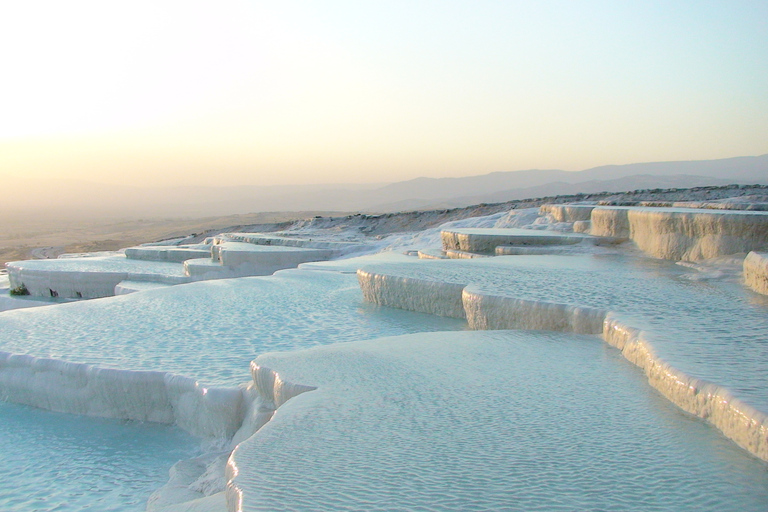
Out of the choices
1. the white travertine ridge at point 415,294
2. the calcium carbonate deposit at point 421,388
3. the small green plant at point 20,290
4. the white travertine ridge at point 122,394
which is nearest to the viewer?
the calcium carbonate deposit at point 421,388

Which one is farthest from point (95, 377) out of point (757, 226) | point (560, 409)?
point (757, 226)

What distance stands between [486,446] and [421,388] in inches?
25.7

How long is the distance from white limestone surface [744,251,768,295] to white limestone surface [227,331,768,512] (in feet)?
5.35

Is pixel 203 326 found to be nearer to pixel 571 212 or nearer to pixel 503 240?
pixel 503 240

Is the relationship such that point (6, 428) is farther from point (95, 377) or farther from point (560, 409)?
point (560, 409)

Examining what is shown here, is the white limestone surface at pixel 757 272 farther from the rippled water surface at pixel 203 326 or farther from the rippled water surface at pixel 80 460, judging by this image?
the rippled water surface at pixel 80 460

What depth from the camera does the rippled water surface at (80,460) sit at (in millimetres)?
2639

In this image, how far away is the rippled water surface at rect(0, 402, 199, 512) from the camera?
8.66 ft

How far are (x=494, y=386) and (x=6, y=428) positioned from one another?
8.87 ft

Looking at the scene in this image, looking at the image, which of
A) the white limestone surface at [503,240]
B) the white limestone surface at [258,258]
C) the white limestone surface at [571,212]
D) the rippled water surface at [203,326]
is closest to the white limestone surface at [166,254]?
the white limestone surface at [258,258]

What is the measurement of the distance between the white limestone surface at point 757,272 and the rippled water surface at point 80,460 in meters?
3.56

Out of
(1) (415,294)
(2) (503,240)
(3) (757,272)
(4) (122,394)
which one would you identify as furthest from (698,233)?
(4) (122,394)

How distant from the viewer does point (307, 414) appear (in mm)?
2377

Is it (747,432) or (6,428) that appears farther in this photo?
(6,428)
